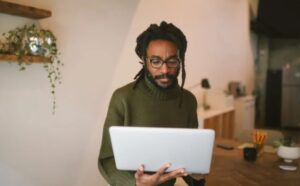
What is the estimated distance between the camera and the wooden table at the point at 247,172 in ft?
6.34

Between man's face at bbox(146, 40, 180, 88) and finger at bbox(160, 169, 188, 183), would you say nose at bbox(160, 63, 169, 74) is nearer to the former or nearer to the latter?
man's face at bbox(146, 40, 180, 88)

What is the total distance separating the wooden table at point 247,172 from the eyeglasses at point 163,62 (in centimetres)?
79

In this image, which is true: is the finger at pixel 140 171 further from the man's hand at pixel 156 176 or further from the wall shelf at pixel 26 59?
the wall shelf at pixel 26 59

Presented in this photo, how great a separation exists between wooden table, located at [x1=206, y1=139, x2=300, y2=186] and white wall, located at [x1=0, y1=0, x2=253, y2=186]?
116 cm

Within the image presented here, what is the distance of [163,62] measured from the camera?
4.98ft

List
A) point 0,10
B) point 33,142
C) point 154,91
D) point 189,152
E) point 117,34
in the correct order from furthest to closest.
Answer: point 117,34, point 33,142, point 0,10, point 154,91, point 189,152

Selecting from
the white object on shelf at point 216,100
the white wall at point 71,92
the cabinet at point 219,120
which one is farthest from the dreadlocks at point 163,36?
the white object on shelf at point 216,100

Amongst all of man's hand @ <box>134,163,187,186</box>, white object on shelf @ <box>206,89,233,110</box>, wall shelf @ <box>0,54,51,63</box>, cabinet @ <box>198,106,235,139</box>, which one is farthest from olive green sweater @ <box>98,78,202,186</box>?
white object on shelf @ <box>206,89,233,110</box>

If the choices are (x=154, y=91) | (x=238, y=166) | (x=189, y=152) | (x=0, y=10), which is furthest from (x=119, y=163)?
(x=0, y=10)

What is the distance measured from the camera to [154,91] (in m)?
1.61

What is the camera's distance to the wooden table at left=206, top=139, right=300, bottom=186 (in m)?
1.93

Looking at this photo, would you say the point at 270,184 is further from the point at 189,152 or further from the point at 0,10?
the point at 0,10

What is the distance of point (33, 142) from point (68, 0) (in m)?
1.14

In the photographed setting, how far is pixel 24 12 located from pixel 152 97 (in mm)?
1138
